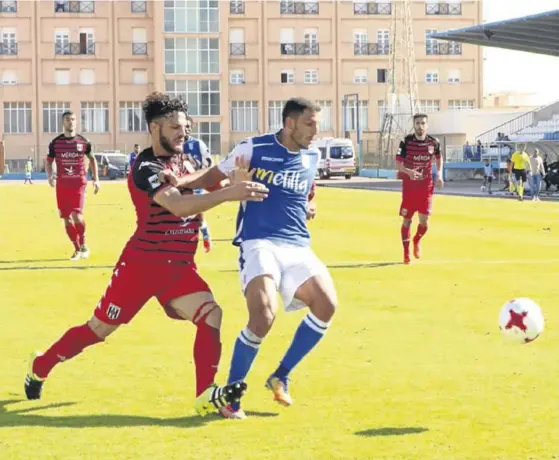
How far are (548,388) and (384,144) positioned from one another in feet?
248

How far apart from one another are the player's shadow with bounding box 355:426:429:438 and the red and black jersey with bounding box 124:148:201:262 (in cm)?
167

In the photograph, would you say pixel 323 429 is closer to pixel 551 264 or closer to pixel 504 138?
pixel 551 264

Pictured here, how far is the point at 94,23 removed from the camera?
9525 cm

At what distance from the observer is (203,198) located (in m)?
7.60

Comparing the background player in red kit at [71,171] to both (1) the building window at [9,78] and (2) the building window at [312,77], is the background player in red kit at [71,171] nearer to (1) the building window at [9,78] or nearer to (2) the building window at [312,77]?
(1) the building window at [9,78]

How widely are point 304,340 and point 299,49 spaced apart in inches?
3574

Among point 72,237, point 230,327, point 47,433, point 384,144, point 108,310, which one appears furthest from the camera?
point 384,144

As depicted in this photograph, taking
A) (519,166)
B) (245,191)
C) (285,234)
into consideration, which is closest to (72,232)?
(285,234)

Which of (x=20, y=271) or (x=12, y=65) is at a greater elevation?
(x=12, y=65)

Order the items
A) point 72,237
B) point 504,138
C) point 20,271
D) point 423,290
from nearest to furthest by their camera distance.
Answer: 1. point 423,290
2. point 20,271
3. point 72,237
4. point 504,138

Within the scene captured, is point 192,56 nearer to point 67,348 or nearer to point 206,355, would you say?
point 67,348

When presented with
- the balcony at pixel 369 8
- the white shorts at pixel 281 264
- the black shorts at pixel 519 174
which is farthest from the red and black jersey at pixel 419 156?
the balcony at pixel 369 8

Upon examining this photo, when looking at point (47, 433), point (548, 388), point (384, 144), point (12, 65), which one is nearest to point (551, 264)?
point (548, 388)

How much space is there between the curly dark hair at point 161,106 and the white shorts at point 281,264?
1006mm
